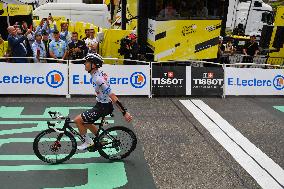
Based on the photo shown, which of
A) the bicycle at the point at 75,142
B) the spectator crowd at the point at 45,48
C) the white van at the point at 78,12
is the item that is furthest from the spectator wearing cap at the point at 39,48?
the white van at the point at 78,12

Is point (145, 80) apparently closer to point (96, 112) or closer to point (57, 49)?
point (57, 49)

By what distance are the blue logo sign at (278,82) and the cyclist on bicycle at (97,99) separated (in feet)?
26.6

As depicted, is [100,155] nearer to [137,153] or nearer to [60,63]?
[137,153]

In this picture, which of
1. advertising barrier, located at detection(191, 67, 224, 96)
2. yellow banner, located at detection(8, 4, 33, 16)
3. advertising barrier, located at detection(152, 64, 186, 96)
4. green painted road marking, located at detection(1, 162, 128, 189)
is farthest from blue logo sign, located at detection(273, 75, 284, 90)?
yellow banner, located at detection(8, 4, 33, 16)

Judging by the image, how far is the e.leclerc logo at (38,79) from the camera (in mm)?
12953

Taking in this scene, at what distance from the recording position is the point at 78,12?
21.4 meters

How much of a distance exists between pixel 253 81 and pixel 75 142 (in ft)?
26.2

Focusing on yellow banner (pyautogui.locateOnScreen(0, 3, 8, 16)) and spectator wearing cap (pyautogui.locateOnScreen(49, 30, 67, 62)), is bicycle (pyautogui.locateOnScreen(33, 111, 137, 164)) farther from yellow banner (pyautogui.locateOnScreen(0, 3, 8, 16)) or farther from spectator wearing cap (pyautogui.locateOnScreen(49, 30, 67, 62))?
yellow banner (pyautogui.locateOnScreen(0, 3, 8, 16))

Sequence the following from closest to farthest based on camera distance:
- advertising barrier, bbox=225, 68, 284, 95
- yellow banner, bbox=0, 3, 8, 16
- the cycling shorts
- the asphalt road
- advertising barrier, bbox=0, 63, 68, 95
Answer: the asphalt road < the cycling shorts < advertising barrier, bbox=0, 63, 68, 95 < advertising barrier, bbox=225, 68, 284, 95 < yellow banner, bbox=0, 3, 8, 16

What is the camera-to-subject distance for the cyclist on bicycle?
770 cm

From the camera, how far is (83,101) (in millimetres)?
12828

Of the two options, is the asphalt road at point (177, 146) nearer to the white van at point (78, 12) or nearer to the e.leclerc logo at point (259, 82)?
the e.leclerc logo at point (259, 82)

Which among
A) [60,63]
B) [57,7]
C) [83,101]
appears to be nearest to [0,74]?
[60,63]

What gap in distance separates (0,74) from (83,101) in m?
2.81
